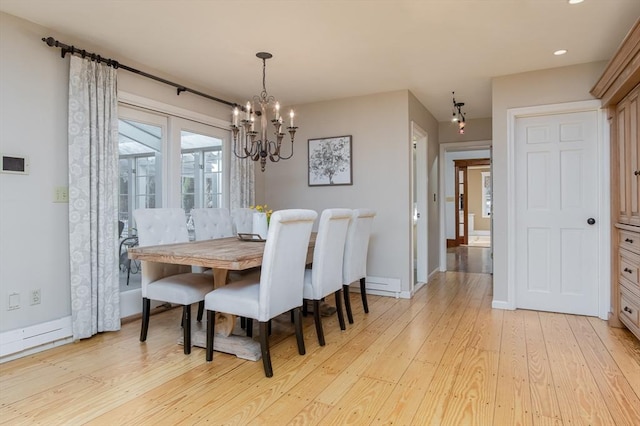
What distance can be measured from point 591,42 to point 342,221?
2.45m

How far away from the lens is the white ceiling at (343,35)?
254 cm

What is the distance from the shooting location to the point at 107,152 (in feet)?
10.2

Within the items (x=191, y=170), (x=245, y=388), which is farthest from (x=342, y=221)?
(x=191, y=170)

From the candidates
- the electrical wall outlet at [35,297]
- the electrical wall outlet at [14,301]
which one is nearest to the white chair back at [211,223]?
the electrical wall outlet at [35,297]

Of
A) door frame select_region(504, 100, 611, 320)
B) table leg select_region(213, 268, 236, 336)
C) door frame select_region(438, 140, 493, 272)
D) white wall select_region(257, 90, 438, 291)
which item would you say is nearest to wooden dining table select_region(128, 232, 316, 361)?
table leg select_region(213, 268, 236, 336)

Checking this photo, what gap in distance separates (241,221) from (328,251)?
1.40 metres

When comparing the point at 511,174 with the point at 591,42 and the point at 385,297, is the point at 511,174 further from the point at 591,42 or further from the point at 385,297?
the point at 385,297

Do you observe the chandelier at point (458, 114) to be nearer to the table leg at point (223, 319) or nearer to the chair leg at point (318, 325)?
the chair leg at point (318, 325)

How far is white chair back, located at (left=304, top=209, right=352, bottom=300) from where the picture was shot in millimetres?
2834

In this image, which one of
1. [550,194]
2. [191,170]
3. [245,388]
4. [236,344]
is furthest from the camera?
[191,170]

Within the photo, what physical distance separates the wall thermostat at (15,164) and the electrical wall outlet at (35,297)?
0.85 meters

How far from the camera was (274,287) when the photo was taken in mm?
2365

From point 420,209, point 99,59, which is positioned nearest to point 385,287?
point 420,209

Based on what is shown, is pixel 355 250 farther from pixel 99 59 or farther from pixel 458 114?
pixel 458 114
